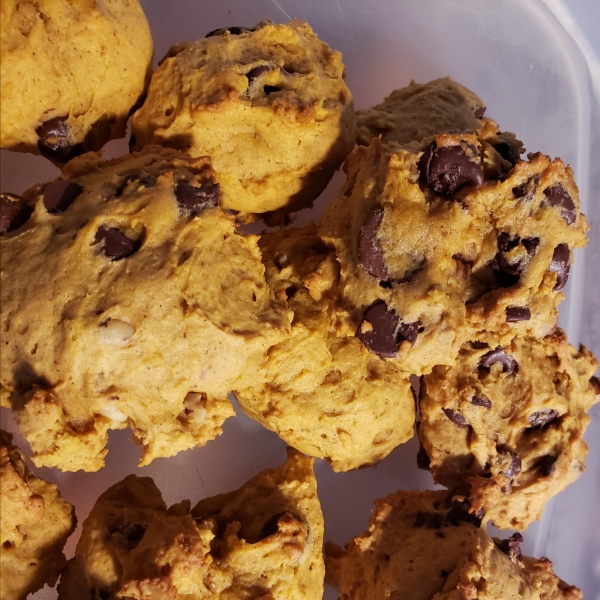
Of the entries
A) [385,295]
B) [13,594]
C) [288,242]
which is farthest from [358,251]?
[13,594]

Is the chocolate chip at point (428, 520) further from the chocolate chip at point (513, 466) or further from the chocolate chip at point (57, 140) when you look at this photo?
the chocolate chip at point (57, 140)

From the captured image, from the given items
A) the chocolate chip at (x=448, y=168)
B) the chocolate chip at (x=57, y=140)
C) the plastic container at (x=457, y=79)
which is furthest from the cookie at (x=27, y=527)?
the chocolate chip at (x=448, y=168)

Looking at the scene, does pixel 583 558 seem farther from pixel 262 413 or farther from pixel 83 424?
pixel 83 424

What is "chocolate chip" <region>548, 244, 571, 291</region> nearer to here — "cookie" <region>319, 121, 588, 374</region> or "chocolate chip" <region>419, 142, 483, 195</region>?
"cookie" <region>319, 121, 588, 374</region>

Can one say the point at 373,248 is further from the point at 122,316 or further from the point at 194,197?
the point at 122,316

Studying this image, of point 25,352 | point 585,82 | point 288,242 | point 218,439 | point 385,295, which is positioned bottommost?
point 218,439

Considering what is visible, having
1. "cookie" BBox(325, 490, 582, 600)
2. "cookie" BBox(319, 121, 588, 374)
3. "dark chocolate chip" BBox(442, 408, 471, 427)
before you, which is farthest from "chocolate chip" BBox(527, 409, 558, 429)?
"cookie" BBox(319, 121, 588, 374)

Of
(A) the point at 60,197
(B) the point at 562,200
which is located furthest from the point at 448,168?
(A) the point at 60,197
